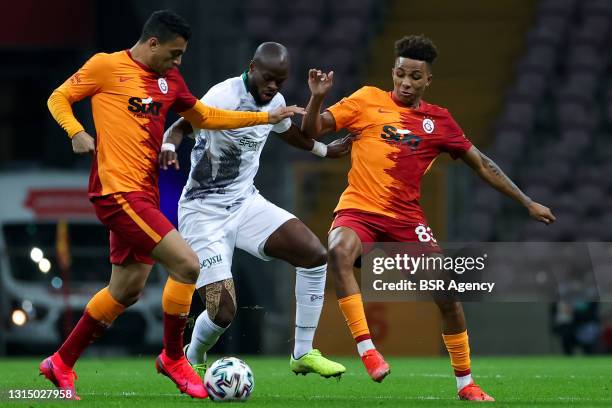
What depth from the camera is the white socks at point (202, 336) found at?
29.3 ft

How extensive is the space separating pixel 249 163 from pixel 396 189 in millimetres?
901

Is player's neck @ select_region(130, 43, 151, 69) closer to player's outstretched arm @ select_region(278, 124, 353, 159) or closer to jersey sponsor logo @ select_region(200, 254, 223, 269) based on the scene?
player's outstretched arm @ select_region(278, 124, 353, 159)

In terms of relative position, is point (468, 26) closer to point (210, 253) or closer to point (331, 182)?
point (331, 182)

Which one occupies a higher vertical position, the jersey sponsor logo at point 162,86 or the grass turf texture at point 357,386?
the jersey sponsor logo at point 162,86

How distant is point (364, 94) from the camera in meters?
9.14

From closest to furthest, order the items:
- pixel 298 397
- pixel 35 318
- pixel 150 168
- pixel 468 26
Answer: pixel 150 168
pixel 298 397
pixel 35 318
pixel 468 26

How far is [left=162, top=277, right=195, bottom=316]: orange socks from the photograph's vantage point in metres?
8.05

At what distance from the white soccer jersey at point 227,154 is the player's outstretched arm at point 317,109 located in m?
0.19

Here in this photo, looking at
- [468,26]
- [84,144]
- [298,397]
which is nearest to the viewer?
[84,144]

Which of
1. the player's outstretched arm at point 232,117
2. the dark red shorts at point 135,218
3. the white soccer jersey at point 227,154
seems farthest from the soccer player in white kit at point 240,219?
the dark red shorts at point 135,218

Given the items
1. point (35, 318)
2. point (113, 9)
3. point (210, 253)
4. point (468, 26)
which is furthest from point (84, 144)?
point (468, 26)

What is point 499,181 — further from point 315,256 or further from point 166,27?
point 166,27

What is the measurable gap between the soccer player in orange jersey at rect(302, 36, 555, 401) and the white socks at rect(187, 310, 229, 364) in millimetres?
814

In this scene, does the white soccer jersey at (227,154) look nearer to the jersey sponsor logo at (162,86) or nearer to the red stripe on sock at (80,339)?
the jersey sponsor logo at (162,86)
